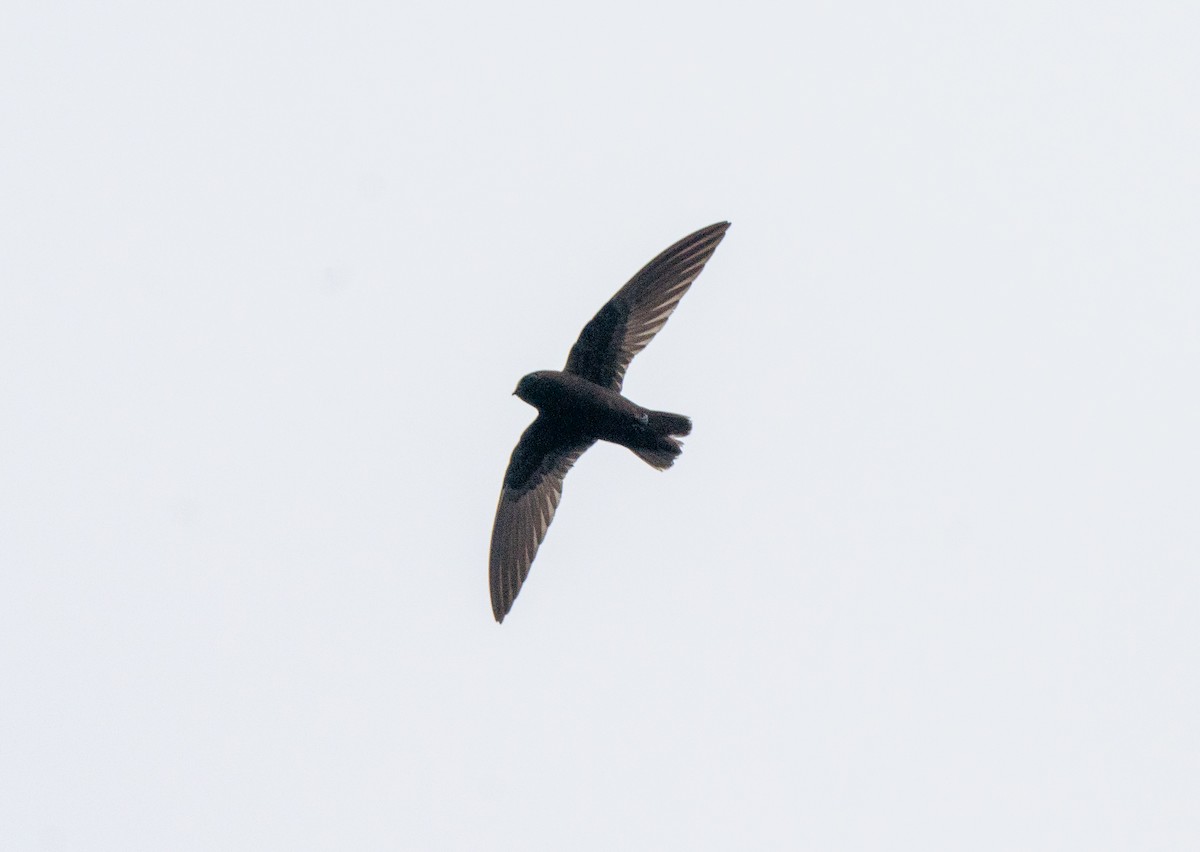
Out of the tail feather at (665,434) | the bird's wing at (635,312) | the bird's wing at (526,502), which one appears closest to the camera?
the tail feather at (665,434)

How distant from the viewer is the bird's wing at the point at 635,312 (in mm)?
12117

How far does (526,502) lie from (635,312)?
1.58 m

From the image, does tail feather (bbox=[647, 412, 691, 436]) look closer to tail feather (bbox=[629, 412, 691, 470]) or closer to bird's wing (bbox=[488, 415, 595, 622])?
tail feather (bbox=[629, 412, 691, 470])

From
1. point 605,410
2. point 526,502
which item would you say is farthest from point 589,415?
point 526,502

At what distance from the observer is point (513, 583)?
496 inches

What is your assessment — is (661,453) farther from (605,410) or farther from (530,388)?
(530,388)

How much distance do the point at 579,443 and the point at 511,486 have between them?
56 cm

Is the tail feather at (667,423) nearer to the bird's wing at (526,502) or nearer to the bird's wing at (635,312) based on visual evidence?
the bird's wing at (635,312)

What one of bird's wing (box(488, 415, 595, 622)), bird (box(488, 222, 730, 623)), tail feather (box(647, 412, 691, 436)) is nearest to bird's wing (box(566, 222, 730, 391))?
bird (box(488, 222, 730, 623))

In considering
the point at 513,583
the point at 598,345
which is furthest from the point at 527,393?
the point at 513,583

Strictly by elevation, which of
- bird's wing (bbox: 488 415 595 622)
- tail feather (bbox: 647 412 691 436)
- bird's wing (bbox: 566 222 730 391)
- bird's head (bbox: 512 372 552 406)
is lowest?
bird's wing (bbox: 488 415 595 622)

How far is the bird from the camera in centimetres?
1180

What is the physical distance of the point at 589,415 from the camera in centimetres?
1190

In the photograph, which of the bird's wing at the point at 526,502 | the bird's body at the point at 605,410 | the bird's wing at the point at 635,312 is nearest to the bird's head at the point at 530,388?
the bird's body at the point at 605,410
